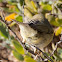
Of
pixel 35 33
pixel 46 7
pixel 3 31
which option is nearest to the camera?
pixel 35 33

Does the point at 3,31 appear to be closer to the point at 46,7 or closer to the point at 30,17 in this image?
the point at 30,17

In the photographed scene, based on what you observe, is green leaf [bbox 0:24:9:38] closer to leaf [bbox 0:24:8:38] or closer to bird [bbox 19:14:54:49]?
leaf [bbox 0:24:8:38]

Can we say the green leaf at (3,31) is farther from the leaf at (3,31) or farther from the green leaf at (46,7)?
the green leaf at (46,7)

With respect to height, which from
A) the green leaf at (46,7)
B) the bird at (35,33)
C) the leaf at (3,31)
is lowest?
the leaf at (3,31)

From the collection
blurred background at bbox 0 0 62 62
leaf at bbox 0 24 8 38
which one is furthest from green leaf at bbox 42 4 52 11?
leaf at bbox 0 24 8 38

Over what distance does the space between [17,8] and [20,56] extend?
65cm

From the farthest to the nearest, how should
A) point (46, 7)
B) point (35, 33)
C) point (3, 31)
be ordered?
point (46, 7) < point (3, 31) < point (35, 33)

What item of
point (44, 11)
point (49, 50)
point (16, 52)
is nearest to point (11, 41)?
point (16, 52)

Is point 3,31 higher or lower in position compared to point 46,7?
lower

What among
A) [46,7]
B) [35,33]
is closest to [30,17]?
[46,7]

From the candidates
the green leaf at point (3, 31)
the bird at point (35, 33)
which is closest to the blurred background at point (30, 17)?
the green leaf at point (3, 31)

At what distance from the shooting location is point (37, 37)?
3.37 feet

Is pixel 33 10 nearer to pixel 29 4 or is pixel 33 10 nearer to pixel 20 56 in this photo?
pixel 29 4

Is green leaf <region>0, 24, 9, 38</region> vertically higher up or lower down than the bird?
lower down
